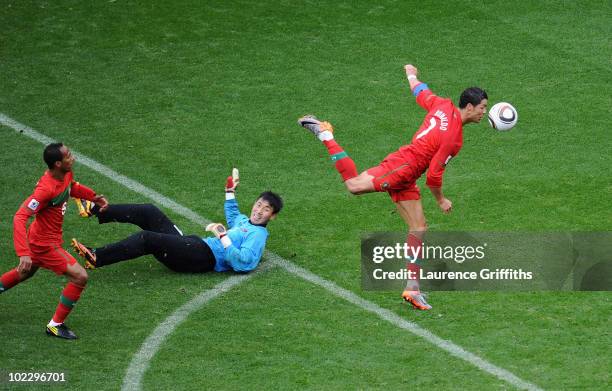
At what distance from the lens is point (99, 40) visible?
19.3 meters

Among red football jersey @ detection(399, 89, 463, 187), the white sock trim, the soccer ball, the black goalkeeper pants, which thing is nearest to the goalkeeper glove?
the black goalkeeper pants

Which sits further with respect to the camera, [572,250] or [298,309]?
[572,250]

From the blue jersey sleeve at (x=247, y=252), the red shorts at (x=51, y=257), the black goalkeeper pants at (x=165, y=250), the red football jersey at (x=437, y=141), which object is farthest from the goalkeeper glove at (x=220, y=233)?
the red football jersey at (x=437, y=141)

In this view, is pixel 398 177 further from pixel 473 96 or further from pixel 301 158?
pixel 301 158

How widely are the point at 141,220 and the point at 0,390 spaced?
11.0ft

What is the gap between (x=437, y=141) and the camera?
12039 millimetres

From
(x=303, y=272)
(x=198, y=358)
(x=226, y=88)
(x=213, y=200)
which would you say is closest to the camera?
(x=198, y=358)

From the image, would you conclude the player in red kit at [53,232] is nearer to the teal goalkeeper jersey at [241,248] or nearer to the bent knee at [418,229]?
the teal goalkeeper jersey at [241,248]

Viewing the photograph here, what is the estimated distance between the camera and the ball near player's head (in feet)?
39.2

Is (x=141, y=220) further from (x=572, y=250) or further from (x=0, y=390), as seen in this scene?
(x=572, y=250)

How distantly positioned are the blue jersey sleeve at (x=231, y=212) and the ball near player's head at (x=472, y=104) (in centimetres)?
294

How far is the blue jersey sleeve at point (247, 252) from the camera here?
1261 centimetres

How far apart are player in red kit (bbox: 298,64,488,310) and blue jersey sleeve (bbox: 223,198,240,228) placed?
5.02ft

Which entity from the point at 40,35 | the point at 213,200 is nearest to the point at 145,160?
the point at 213,200
